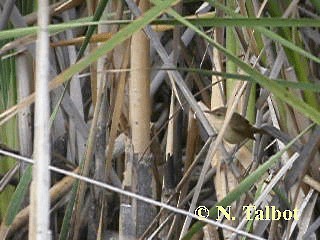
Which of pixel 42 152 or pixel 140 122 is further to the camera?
pixel 140 122

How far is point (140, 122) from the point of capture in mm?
880

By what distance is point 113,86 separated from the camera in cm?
91

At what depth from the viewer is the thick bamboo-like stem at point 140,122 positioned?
0.85m

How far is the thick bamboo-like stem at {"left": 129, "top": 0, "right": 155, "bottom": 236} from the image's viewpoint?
0.85 meters

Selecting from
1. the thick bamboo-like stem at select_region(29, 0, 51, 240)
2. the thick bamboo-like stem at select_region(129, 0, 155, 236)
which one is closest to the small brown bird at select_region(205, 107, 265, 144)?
the thick bamboo-like stem at select_region(129, 0, 155, 236)

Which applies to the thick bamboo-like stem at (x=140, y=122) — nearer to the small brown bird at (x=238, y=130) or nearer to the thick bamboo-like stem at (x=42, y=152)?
the small brown bird at (x=238, y=130)

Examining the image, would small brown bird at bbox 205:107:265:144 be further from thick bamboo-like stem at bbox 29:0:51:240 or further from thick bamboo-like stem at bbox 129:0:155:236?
thick bamboo-like stem at bbox 29:0:51:240

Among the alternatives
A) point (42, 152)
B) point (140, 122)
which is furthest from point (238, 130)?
point (42, 152)

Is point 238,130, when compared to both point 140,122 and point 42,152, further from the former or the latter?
point 42,152

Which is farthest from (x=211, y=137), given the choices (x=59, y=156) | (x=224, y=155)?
(x=59, y=156)

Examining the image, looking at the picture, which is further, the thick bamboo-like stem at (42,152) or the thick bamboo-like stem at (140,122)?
the thick bamboo-like stem at (140,122)

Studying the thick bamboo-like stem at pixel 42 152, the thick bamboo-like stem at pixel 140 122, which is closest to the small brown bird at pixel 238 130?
the thick bamboo-like stem at pixel 140 122

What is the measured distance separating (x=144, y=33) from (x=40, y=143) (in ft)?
1.55

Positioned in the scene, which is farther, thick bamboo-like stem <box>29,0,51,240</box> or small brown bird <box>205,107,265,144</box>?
small brown bird <box>205,107,265,144</box>
